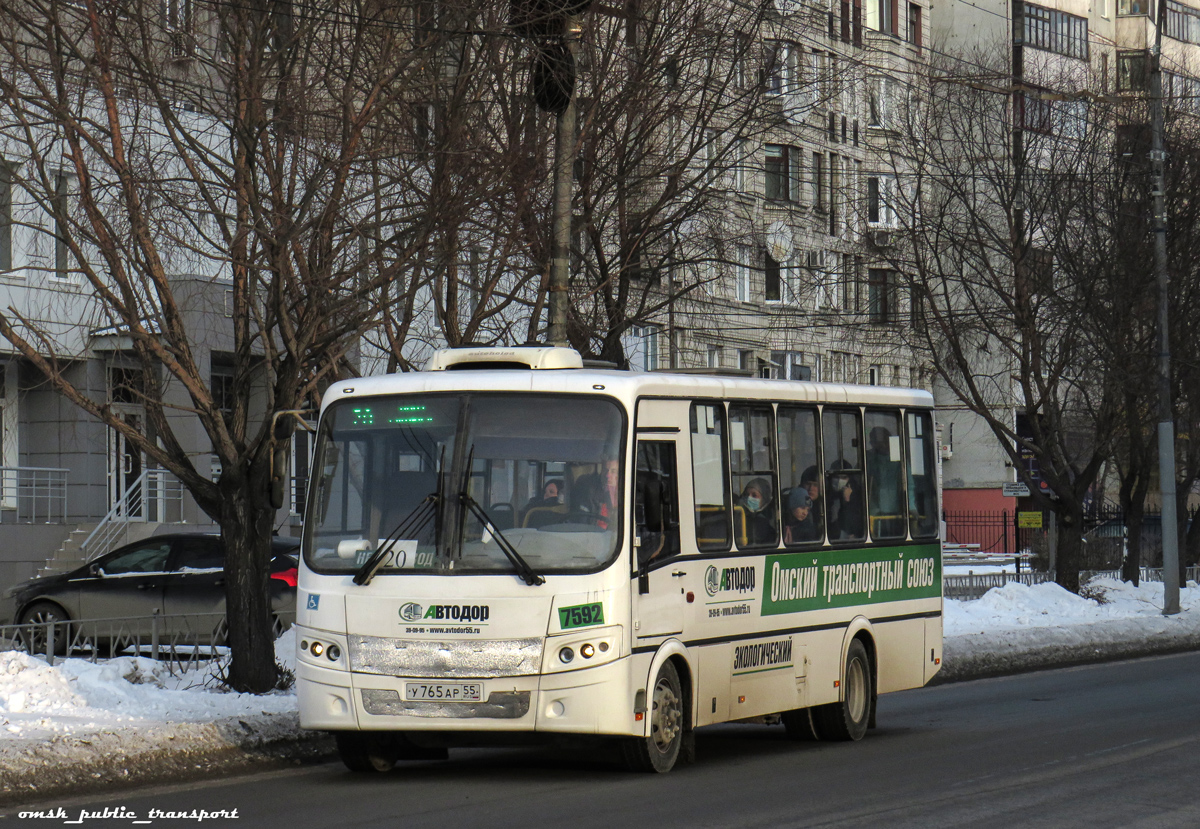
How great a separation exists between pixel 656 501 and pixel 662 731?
1.58 meters

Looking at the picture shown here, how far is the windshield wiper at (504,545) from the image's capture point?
11.4 meters

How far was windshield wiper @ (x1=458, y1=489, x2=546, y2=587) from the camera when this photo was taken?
37.4 ft

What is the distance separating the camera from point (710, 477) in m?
12.9

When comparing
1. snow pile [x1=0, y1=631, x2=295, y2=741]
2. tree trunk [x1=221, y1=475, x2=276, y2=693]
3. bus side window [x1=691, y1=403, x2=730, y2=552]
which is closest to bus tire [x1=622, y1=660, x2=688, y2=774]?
bus side window [x1=691, y1=403, x2=730, y2=552]

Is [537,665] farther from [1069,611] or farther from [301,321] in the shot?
[1069,611]

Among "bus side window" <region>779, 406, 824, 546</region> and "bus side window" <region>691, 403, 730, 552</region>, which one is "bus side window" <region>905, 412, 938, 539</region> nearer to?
"bus side window" <region>779, 406, 824, 546</region>

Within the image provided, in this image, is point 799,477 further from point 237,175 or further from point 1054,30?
point 1054,30

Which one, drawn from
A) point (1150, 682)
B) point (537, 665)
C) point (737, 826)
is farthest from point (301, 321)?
point (1150, 682)

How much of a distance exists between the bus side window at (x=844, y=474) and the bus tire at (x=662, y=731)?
284 centimetres

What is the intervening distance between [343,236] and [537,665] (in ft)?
15.3

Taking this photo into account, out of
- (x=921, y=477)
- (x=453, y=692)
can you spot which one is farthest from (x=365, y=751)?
(x=921, y=477)

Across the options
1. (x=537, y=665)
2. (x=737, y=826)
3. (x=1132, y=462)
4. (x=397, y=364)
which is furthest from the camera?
(x=1132, y=462)

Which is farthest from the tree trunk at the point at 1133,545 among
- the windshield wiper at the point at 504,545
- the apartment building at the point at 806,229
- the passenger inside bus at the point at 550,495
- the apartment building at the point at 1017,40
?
the windshield wiper at the point at 504,545

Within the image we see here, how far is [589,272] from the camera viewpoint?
20.9m
